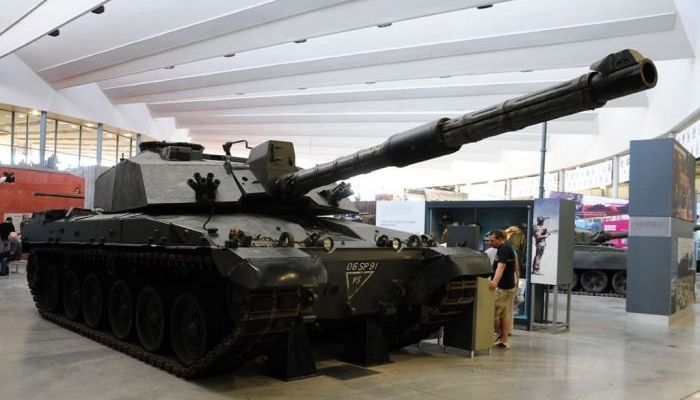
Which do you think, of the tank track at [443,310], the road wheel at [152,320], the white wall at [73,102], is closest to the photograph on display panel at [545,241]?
the tank track at [443,310]

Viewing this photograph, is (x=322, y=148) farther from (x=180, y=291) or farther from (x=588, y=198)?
(x=180, y=291)

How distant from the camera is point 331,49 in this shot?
1955cm

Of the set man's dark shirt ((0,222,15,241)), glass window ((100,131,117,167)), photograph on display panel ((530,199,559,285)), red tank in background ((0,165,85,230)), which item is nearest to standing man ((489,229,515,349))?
photograph on display panel ((530,199,559,285))

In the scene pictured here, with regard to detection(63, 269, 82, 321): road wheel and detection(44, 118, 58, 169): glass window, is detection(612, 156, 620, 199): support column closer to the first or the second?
detection(63, 269, 82, 321): road wheel

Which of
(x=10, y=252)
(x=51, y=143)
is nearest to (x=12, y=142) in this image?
(x=51, y=143)

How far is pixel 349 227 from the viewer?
8.84 metres

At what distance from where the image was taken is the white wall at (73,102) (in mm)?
24250

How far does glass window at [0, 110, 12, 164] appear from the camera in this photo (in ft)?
86.3

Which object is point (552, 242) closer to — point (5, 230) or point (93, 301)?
point (93, 301)

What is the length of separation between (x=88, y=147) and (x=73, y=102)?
12.0 feet

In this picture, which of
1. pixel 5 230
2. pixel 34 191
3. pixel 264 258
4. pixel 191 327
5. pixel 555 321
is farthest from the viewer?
pixel 34 191

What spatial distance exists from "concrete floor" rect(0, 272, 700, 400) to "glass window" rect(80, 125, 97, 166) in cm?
2044

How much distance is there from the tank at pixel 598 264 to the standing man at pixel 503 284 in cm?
1134

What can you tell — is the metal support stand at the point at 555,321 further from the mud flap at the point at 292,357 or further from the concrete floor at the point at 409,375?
the mud flap at the point at 292,357
